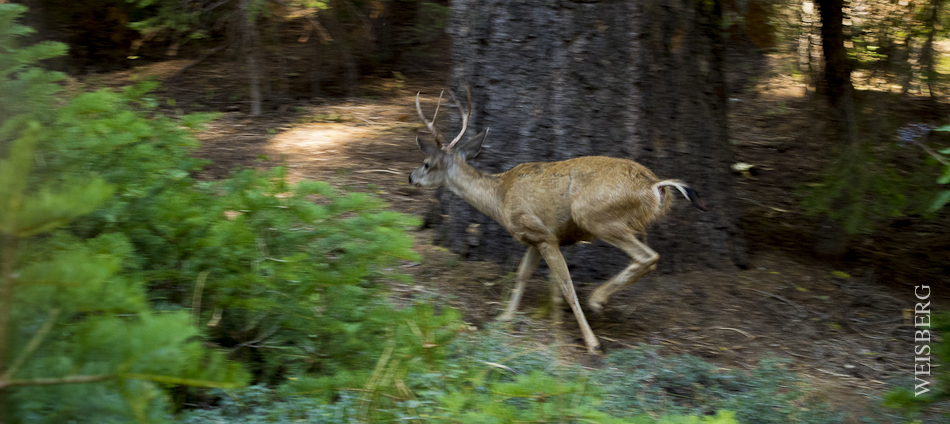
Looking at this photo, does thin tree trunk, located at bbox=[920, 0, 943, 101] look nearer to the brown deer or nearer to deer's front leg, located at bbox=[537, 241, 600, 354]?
the brown deer

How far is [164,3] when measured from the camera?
1005 cm

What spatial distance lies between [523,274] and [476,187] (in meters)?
0.87

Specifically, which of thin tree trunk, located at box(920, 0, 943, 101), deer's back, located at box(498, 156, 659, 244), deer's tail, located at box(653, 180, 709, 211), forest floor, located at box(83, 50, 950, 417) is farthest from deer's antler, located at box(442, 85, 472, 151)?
thin tree trunk, located at box(920, 0, 943, 101)

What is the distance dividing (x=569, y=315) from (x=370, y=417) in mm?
3270

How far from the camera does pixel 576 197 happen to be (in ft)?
18.7

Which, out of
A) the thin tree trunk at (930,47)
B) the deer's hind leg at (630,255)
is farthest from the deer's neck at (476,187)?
the thin tree trunk at (930,47)

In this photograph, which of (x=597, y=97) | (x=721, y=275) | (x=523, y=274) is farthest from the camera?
(x=721, y=275)

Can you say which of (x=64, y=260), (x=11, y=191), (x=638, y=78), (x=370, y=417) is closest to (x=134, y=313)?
(x=64, y=260)

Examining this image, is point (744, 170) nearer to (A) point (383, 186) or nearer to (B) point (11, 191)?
(A) point (383, 186)

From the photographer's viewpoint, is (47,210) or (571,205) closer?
(47,210)

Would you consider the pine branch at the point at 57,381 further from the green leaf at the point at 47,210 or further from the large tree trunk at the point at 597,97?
the large tree trunk at the point at 597,97

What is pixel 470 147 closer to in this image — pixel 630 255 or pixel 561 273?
pixel 561 273

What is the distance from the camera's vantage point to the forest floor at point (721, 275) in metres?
5.93

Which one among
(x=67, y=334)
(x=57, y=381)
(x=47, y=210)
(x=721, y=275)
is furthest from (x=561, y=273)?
(x=47, y=210)
